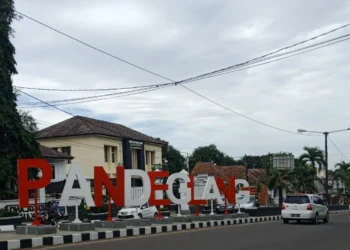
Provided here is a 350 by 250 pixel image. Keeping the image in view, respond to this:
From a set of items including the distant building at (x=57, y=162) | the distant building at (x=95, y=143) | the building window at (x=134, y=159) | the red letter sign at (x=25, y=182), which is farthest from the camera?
the building window at (x=134, y=159)

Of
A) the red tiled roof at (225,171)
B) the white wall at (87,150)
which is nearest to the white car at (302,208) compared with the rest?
the white wall at (87,150)

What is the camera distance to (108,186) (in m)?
19.0

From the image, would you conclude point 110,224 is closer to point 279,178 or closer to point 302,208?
point 302,208

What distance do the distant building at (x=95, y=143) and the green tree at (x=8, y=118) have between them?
1590 cm

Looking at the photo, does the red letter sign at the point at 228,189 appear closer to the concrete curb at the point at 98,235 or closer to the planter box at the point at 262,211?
the concrete curb at the point at 98,235

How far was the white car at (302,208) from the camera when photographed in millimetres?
22969

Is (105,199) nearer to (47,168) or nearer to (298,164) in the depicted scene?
(47,168)

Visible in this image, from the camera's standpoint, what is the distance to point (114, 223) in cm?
1872

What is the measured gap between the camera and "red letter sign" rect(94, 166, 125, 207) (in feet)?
61.5

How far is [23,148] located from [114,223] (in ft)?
39.9

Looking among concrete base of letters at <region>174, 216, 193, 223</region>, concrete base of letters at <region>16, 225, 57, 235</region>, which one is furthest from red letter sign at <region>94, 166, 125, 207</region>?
concrete base of letters at <region>174, 216, 193, 223</region>

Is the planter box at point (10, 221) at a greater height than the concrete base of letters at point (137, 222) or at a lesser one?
greater

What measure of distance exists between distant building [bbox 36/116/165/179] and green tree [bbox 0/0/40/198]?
15.9 m

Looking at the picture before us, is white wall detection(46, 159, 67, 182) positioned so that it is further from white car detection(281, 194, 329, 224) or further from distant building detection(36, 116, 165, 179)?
white car detection(281, 194, 329, 224)
